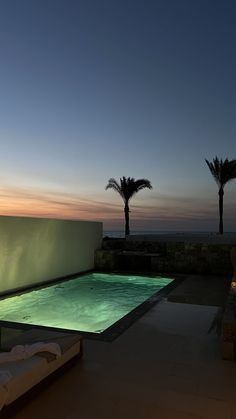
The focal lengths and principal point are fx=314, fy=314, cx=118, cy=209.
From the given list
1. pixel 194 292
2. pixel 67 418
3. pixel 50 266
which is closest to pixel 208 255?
pixel 194 292

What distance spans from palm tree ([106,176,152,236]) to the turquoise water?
10776 mm

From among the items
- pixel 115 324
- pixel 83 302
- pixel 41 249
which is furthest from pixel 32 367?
pixel 41 249

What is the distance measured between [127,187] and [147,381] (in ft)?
59.2

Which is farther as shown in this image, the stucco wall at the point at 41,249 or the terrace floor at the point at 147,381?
the stucco wall at the point at 41,249

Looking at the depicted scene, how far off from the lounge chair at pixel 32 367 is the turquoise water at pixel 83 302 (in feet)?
5.94

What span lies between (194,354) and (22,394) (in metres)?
2.28

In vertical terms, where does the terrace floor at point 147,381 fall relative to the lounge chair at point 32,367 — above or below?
below

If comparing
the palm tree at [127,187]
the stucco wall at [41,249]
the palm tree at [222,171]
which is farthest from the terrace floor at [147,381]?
the palm tree at [127,187]

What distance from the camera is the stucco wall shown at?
8172 millimetres

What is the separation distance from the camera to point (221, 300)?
283 inches

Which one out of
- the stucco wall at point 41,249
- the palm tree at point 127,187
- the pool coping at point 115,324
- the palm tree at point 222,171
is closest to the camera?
the pool coping at point 115,324

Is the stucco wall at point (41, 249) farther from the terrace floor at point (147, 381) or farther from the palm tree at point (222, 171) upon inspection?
the palm tree at point (222, 171)

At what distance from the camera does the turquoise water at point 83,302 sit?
241 inches

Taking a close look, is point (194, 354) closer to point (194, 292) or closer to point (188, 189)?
point (194, 292)
